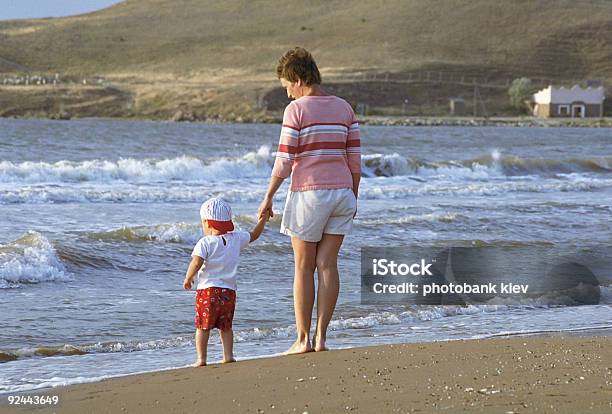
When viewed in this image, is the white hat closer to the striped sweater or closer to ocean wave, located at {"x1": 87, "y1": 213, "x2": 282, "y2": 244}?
the striped sweater

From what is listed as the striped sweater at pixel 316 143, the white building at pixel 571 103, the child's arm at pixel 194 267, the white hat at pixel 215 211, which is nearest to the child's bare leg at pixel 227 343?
the child's arm at pixel 194 267

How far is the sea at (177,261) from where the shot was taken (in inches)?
311

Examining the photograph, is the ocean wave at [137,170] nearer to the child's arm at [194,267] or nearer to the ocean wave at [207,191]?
the ocean wave at [207,191]

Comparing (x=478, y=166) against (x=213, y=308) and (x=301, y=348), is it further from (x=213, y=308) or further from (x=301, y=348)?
(x=213, y=308)

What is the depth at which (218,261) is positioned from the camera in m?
6.88

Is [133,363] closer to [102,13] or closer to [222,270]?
[222,270]

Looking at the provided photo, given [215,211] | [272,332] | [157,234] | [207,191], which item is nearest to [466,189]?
[207,191]

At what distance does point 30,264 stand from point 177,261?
1771 millimetres

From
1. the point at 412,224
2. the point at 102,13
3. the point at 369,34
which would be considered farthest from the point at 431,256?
the point at 102,13

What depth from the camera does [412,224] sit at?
15.7m

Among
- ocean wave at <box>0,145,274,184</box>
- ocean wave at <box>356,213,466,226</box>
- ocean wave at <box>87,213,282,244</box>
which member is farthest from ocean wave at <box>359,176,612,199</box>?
ocean wave at <box>87,213,282,244</box>

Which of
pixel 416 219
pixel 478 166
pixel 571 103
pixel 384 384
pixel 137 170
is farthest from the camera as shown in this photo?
pixel 571 103

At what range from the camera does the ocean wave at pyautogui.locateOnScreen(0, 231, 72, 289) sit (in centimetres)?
1037

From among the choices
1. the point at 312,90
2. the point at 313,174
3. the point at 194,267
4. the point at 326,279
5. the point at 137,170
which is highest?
A: the point at 312,90
